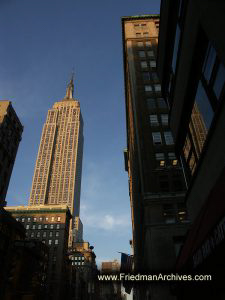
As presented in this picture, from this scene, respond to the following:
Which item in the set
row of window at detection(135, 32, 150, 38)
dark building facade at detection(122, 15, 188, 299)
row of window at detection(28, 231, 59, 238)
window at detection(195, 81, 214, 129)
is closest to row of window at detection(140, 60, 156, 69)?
dark building facade at detection(122, 15, 188, 299)

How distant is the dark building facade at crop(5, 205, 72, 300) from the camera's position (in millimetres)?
100450

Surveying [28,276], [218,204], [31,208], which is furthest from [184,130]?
[31,208]

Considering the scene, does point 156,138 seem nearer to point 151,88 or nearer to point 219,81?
point 151,88

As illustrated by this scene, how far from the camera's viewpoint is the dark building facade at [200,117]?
798 cm

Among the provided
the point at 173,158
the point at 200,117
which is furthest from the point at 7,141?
the point at 200,117

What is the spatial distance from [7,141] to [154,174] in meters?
35.1

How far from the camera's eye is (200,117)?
11898mm

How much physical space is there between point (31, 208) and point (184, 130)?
12119 centimetres

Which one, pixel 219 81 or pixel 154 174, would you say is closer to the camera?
pixel 219 81

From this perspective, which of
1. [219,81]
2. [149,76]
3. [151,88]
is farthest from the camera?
[149,76]

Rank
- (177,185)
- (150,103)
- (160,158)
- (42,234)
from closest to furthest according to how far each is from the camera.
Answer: (177,185) < (160,158) < (150,103) < (42,234)

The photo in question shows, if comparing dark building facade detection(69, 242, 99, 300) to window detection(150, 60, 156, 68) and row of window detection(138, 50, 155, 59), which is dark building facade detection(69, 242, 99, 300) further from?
window detection(150, 60, 156, 68)

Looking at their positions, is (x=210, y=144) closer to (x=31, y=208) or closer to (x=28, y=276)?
(x=28, y=276)

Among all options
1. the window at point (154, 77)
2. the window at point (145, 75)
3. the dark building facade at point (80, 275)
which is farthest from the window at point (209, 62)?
the dark building facade at point (80, 275)
